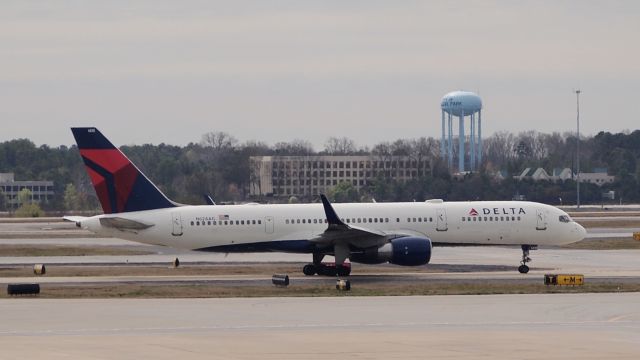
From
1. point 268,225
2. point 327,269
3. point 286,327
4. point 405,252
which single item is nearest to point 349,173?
point 268,225

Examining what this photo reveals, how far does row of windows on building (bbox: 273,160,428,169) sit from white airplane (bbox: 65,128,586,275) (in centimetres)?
11750

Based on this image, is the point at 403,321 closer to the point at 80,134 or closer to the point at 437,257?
the point at 80,134

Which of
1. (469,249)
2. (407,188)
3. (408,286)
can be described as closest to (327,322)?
(408,286)

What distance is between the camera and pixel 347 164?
7500 inches

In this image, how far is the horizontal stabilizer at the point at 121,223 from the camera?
192 ft

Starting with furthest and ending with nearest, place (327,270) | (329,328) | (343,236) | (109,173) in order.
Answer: (109,173)
(327,270)
(343,236)
(329,328)

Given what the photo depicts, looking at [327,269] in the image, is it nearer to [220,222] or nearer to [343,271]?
[343,271]

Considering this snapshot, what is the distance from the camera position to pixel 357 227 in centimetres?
5984

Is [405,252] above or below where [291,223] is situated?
below

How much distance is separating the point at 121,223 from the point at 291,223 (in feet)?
25.0

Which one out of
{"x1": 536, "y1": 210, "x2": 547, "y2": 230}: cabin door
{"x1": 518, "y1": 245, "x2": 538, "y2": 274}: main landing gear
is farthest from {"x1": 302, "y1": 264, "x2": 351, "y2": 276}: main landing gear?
{"x1": 536, "y1": 210, "x2": 547, "y2": 230}: cabin door

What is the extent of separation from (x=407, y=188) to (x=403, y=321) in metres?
120

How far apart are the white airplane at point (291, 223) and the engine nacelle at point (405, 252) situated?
3.6 inches


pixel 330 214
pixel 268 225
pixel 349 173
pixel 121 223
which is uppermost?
pixel 349 173
